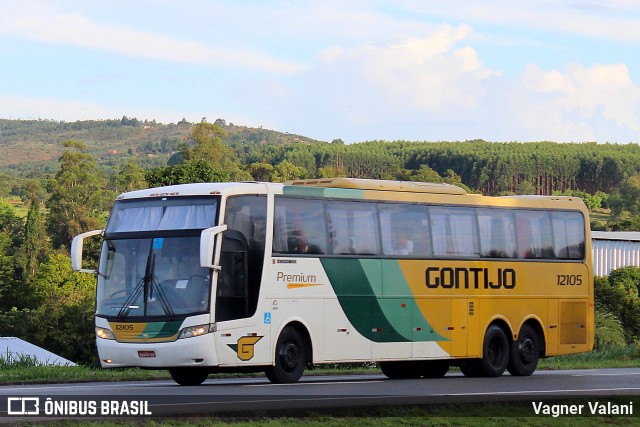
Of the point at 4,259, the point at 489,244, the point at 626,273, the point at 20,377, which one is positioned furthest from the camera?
the point at 4,259

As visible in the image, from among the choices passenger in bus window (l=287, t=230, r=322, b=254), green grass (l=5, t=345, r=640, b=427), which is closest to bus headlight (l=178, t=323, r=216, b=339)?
passenger in bus window (l=287, t=230, r=322, b=254)

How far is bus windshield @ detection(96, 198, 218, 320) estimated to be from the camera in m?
20.0

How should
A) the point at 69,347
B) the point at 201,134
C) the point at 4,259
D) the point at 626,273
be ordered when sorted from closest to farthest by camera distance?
the point at 69,347 < the point at 626,273 < the point at 4,259 < the point at 201,134

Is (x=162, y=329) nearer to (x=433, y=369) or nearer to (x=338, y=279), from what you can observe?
(x=338, y=279)

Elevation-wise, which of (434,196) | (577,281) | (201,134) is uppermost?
(201,134)

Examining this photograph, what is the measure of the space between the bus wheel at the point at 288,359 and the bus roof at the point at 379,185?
275 cm

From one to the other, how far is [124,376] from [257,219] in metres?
5.39

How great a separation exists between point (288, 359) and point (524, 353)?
21.6 feet

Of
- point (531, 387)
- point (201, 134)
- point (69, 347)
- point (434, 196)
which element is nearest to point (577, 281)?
point (434, 196)

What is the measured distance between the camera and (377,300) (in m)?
22.9

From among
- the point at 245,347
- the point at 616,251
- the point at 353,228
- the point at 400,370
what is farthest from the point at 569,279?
the point at 616,251

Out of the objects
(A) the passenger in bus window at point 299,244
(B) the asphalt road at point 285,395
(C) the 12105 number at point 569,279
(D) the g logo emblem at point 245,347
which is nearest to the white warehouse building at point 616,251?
(C) the 12105 number at point 569,279

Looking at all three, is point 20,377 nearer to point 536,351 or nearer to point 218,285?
point 218,285

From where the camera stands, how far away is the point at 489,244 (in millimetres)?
25281
